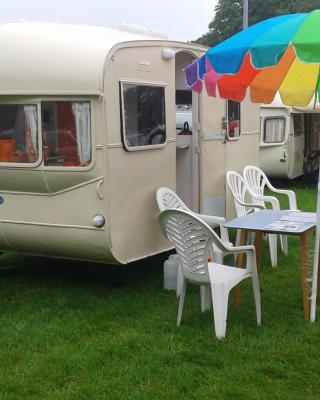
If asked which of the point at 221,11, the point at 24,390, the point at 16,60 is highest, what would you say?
the point at 221,11

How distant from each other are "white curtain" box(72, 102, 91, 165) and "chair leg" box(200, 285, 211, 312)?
1.49m

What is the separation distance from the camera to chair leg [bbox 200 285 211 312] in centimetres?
506

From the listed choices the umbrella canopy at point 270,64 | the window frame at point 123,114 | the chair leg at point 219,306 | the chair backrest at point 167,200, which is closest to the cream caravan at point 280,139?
the window frame at point 123,114

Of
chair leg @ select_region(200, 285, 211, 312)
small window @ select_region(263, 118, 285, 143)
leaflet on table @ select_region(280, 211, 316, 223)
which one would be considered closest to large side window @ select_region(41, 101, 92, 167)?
chair leg @ select_region(200, 285, 211, 312)

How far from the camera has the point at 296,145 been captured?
13055 mm

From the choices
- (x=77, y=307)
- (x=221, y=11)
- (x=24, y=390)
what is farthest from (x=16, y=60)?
(x=221, y=11)

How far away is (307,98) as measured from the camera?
194 inches

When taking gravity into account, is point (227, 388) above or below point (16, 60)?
below

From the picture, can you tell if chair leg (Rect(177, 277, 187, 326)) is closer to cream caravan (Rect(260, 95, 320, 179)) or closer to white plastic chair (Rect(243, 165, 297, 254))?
white plastic chair (Rect(243, 165, 297, 254))

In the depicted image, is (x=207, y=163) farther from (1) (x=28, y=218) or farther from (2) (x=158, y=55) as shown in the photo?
(1) (x=28, y=218)

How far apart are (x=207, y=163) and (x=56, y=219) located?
6.99 ft

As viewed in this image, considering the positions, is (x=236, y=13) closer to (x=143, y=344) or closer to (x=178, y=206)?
(x=178, y=206)

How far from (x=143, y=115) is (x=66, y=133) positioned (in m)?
0.82

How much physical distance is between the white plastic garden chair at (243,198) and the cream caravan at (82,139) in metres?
1.16
